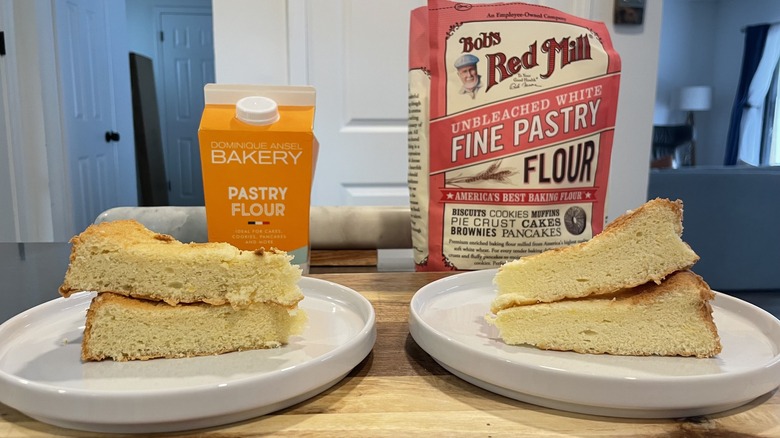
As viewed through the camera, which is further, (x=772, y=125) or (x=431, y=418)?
(x=772, y=125)

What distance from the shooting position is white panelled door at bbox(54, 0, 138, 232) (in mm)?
2961

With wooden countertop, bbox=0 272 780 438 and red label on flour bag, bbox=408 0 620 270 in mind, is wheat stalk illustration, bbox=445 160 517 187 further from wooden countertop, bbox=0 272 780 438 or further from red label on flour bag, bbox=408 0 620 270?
wooden countertop, bbox=0 272 780 438

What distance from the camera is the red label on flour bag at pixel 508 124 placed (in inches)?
34.9

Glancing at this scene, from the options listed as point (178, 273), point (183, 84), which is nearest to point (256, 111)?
point (178, 273)

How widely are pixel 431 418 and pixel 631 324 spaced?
0.23 m

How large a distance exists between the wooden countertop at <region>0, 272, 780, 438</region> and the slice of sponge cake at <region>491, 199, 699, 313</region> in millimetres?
124

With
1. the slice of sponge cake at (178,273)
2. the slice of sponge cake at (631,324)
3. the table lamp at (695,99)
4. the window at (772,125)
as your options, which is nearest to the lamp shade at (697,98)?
the table lamp at (695,99)

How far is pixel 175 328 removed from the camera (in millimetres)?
529

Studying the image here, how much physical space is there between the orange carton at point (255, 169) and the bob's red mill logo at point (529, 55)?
1.03 ft

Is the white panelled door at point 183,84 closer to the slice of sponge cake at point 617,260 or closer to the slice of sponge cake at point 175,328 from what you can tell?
the slice of sponge cake at point 175,328

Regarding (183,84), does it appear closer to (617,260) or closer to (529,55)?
(529,55)

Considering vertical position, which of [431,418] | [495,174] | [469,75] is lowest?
[431,418]

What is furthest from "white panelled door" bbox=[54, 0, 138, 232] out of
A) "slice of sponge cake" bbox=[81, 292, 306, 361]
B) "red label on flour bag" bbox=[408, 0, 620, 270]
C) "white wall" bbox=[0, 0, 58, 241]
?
"slice of sponge cake" bbox=[81, 292, 306, 361]

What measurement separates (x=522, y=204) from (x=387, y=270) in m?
0.26
